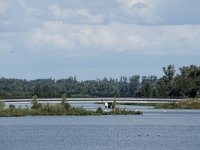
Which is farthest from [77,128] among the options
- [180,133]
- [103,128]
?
[180,133]

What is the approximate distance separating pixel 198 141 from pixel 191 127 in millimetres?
37263

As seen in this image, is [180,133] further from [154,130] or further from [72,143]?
[72,143]

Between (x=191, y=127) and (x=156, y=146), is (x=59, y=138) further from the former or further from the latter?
(x=191, y=127)

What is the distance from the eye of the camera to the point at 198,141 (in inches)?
4449

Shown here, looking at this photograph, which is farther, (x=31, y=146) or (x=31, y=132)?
(x=31, y=132)

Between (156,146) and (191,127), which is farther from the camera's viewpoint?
(191,127)

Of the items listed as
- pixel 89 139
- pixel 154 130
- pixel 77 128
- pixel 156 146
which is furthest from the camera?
pixel 77 128

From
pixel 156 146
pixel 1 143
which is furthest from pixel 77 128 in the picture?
pixel 156 146

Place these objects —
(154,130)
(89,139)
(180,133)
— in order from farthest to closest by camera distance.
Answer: (154,130)
(180,133)
(89,139)

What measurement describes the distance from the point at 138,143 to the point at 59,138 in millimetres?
17735

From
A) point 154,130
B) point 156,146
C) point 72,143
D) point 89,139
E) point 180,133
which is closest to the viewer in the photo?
point 156,146

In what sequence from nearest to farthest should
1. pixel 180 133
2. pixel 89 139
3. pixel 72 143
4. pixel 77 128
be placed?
pixel 72 143, pixel 89 139, pixel 180 133, pixel 77 128

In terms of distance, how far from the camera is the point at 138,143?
110m

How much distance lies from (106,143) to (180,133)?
25.0 metres
